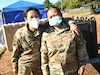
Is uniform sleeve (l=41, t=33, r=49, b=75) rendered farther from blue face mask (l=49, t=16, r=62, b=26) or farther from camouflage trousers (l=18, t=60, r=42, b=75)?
camouflage trousers (l=18, t=60, r=42, b=75)

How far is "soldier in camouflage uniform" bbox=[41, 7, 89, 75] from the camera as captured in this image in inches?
118

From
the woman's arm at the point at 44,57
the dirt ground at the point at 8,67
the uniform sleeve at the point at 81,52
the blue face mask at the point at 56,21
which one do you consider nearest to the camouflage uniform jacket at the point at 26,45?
the woman's arm at the point at 44,57

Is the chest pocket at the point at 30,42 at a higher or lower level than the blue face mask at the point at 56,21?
lower

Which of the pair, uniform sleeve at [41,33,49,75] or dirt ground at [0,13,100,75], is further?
dirt ground at [0,13,100,75]

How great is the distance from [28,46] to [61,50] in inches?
32.0

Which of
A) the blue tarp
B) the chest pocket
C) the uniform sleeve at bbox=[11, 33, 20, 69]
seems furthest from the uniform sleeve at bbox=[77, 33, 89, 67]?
the blue tarp

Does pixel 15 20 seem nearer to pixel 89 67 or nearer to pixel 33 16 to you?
pixel 89 67

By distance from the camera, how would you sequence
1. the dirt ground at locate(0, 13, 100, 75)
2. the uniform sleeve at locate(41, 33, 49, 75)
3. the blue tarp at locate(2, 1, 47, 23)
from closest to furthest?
1. the uniform sleeve at locate(41, 33, 49, 75)
2. the dirt ground at locate(0, 13, 100, 75)
3. the blue tarp at locate(2, 1, 47, 23)

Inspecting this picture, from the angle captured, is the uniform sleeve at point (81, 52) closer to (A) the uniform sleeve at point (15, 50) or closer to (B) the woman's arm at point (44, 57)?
(B) the woman's arm at point (44, 57)

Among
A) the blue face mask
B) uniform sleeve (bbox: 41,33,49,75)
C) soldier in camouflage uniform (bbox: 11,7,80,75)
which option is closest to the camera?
the blue face mask

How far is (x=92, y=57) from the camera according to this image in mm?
6082

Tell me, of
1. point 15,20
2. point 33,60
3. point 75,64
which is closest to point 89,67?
point 33,60

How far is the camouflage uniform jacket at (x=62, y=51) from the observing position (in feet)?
9.80

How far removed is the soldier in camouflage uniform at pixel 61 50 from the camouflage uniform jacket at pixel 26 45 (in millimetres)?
479
